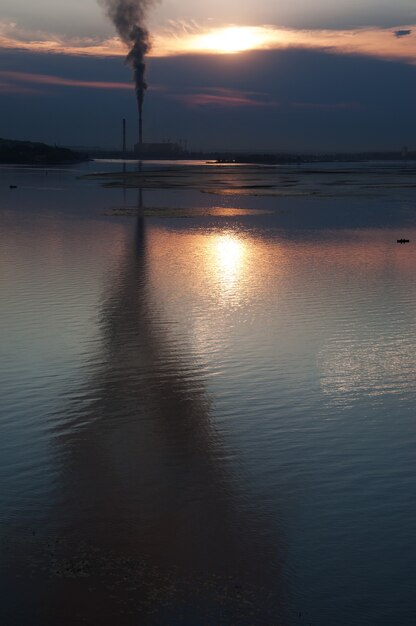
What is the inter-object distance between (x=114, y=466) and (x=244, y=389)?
3369mm

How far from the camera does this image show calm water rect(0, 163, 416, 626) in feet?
24.1

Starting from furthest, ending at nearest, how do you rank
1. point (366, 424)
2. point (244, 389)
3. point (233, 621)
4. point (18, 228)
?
point (18, 228) < point (244, 389) < point (366, 424) < point (233, 621)

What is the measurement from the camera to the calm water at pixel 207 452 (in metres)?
7.35

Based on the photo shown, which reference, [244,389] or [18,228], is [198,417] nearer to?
[244,389]

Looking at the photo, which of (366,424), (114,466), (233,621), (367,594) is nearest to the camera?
(233,621)

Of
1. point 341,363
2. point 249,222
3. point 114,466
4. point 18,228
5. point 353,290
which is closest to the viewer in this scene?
point 114,466

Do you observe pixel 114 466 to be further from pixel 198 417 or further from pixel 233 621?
pixel 233 621

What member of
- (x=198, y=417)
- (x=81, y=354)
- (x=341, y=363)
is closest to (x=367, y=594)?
(x=198, y=417)

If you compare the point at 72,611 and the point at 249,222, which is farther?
the point at 249,222

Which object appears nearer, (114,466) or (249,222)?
(114,466)

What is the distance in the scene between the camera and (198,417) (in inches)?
457

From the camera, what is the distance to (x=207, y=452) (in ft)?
34.2

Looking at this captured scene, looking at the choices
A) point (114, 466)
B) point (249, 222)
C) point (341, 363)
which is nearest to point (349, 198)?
point (249, 222)

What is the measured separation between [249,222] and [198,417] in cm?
3357
